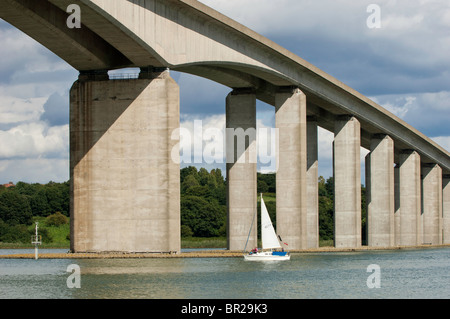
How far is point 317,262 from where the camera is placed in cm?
6062

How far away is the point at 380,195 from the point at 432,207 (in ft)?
90.3

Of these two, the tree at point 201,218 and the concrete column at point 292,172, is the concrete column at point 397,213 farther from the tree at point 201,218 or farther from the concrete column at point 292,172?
the concrete column at point 292,172

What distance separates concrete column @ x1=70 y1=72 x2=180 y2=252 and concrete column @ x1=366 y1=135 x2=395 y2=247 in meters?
44.9

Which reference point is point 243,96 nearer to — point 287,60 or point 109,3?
point 287,60

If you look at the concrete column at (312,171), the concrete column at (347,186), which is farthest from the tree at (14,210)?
the concrete column at (347,186)

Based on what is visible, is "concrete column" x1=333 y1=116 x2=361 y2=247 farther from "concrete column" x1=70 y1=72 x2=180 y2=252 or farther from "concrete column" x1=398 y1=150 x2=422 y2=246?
"concrete column" x1=70 y1=72 x2=180 y2=252

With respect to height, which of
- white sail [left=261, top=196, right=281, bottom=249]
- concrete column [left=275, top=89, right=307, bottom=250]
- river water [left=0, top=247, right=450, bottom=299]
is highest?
concrete column [left=275, top=89, right=307, bottom=250]

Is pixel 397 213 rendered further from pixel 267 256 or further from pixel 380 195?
pixel 267 256

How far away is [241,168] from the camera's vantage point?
253 ft

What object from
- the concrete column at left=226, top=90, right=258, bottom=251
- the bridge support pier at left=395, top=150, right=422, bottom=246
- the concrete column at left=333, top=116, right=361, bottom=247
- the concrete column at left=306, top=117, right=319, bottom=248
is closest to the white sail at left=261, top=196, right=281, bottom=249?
the concrete column at left=226, top=90, right=258, bottom=251

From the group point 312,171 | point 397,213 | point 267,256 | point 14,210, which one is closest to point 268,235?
point 267,256

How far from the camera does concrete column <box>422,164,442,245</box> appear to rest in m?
123

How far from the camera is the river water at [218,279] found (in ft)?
127
